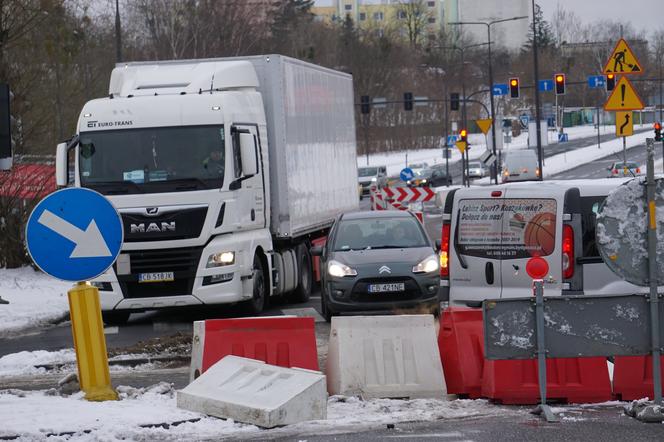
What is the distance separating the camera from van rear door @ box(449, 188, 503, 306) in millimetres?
13578

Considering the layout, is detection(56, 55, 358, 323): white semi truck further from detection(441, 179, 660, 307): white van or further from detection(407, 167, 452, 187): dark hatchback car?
detection(407, 167, 452, 187): dark hatchback car

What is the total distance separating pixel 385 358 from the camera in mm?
10375

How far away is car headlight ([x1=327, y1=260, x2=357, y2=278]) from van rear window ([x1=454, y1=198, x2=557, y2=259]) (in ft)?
12.4

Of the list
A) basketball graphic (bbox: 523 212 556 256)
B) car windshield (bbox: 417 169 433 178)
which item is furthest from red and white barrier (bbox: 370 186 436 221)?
car windshield (bbox: 417 169 433 178)

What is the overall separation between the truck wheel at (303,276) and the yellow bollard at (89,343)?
11.5 m

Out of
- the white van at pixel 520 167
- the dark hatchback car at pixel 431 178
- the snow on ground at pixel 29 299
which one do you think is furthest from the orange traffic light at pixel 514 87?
the snow on ground at pixel 29 299

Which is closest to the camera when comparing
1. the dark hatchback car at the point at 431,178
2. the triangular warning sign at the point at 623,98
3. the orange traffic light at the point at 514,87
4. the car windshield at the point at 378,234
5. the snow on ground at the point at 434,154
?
the car windshield at the point at 378,234

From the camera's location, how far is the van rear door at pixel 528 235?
12961 mm

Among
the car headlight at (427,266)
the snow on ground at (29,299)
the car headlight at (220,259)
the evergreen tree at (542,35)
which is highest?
the evergreen tree at (542,35)

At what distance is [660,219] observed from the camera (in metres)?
9.21

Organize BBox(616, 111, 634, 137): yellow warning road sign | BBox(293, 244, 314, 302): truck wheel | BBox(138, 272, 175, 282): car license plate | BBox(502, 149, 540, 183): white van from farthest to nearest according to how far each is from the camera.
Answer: BBox(502, 149, 540, 183): white van
BBox(293, 244, 314, 302): truck wheel
BBox(616, 111, 634, 137): yellow warning road sign
BBox(138, 272, 175, 282): car license plate

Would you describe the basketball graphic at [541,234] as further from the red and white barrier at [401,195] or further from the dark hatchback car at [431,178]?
the dark hatchback car at [431,178]

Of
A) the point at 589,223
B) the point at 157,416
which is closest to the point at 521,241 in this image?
the point at 589,223

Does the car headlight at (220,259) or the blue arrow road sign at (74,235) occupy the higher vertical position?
the blue arrow road sign at (74,235)
